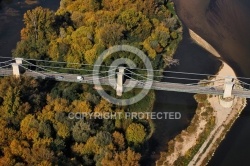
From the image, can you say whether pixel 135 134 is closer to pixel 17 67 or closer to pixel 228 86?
pixel 228 86

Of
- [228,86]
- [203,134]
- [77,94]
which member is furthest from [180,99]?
[77,94]

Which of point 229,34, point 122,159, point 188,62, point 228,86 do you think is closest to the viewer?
point 122,159

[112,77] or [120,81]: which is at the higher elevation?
[112,77]

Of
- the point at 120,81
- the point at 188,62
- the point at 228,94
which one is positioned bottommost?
the point at 228,94

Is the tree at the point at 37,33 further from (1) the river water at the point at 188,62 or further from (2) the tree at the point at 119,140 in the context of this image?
(2) the tree at the point at 119,140

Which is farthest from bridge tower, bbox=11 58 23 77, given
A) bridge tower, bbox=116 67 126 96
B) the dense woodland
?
bridge tower, bbox=116 67 126 96

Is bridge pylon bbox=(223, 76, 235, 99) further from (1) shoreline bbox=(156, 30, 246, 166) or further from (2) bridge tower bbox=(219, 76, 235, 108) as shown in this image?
(1) shoreline bbox=(156, 30, 246, 166)

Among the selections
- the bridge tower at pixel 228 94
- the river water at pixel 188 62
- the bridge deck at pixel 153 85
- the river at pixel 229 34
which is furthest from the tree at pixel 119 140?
the bridge tower at pixel 228 94
